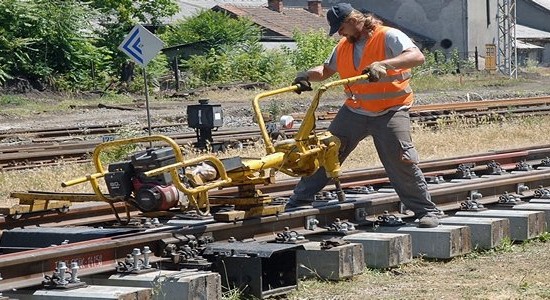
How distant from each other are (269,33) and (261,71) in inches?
554

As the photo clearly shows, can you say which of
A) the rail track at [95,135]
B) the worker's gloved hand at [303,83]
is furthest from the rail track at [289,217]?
the rail track at [95,135]

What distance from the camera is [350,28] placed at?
28.3 ft

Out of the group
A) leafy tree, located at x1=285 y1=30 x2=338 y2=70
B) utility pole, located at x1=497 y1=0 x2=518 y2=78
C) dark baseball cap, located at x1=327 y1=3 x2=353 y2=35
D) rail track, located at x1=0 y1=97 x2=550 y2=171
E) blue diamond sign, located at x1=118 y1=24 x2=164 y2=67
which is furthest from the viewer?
utility pole, located at x1=497 y1=0 x2=518 y2=78

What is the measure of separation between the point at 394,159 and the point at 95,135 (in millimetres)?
14445

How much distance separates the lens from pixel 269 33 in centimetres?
5806

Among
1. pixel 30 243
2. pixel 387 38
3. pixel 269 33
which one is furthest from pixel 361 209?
pixel 269 33

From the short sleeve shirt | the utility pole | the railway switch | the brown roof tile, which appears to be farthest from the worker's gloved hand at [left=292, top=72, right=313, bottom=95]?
the utility pole

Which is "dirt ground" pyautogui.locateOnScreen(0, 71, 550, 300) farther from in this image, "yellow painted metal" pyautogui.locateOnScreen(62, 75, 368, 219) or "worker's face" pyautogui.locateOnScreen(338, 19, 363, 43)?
"worker's face" pyautogui.locateOnScreen(338, 19, 363, 43)

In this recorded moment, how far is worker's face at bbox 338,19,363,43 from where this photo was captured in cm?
860

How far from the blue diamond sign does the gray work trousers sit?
8563mm

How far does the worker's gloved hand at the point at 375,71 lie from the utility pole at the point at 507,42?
4877 centimetres

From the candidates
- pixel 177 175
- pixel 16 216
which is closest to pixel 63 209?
pixel 16 216

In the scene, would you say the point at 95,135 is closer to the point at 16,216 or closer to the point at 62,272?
the point at 16,216

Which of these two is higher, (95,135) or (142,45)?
(142,45)
